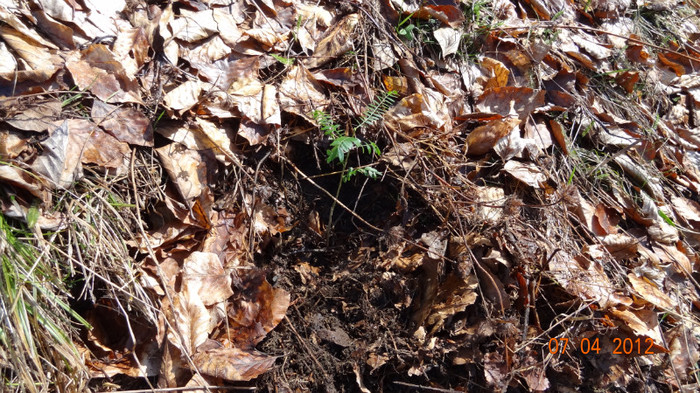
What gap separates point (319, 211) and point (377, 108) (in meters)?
0.48

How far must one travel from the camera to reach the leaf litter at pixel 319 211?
1695mm

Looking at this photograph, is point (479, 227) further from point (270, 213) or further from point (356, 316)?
Answer: point (270, 213)

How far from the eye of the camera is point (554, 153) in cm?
235

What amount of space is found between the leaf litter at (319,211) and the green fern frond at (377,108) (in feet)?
0.06

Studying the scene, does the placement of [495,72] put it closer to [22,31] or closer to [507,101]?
[507,101]

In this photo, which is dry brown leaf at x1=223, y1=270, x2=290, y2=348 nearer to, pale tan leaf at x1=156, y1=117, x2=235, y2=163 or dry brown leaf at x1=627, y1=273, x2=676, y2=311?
pale tan leaf at x1=156, y1=117, x2=235, y2=163

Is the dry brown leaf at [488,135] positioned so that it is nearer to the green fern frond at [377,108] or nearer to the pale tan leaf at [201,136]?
the green fern frond at [377,108]

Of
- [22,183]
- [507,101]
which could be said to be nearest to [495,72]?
[507,101]

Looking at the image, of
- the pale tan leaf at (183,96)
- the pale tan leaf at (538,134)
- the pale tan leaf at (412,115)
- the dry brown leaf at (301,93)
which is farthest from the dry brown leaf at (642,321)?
the pale tan leaf at (183,96)

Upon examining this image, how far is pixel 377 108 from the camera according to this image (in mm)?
2059

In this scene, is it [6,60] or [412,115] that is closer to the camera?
[6,60]

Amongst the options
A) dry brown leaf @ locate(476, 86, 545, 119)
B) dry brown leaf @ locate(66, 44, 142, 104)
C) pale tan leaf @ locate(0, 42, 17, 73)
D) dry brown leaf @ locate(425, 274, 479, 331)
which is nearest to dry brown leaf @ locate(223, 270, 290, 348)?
dry brown leaf @ locate(425, 274, 479, 331)

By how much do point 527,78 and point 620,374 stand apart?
1.36 m
